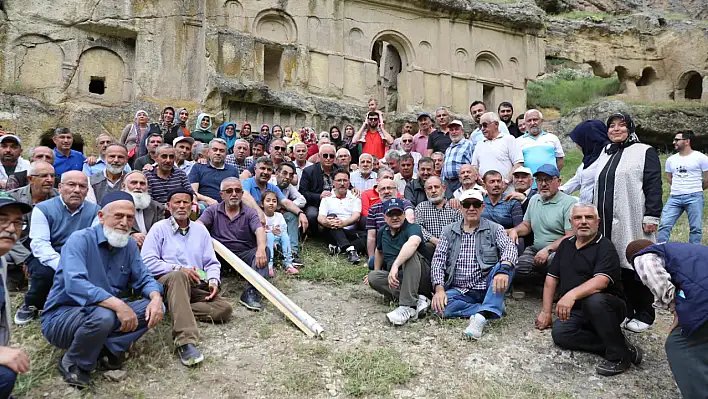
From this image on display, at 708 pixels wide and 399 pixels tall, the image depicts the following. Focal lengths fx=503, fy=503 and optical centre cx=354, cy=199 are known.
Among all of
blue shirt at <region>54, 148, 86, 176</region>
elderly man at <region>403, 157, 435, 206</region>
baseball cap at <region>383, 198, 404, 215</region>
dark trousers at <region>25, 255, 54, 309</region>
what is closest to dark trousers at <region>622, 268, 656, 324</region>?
baseball cap at <region>383, 198, 404, 215</region>

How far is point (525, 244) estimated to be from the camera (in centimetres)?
628

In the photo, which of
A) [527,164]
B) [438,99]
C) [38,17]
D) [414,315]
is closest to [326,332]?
[414,315]

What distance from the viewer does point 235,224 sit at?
6.16 metres

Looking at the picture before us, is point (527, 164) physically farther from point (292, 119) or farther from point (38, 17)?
point (38, 17)

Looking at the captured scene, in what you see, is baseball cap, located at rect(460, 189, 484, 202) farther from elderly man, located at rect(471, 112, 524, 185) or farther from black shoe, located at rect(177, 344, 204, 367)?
black shoe, located at rect(177, 344, 204, 367)

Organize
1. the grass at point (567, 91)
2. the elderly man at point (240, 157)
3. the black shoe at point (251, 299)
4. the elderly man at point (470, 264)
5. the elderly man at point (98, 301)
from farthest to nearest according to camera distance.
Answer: the grass at point (567, 91)
the elderly man at point (240, 157)
the black shoe at point (251, 299)
the elderly man at point (470, 264)
the elderly man at point (98, 301)

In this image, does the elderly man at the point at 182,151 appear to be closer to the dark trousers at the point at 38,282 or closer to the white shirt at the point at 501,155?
the dark trousers at the point at 38,282

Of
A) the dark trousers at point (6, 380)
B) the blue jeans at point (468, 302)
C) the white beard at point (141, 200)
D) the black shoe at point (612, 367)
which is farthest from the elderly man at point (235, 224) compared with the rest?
the black shoe at point (612, 367)

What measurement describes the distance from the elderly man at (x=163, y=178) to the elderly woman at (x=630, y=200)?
4924mm

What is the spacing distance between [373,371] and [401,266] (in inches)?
59.1

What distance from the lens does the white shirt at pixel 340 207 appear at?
782 cm

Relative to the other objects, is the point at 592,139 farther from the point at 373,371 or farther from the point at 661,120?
the point at 661,120

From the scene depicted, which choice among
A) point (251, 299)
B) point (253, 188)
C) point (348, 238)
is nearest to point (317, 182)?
point (348, 238)

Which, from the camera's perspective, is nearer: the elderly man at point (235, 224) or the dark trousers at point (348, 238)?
the elderly man at point (235, 224)
